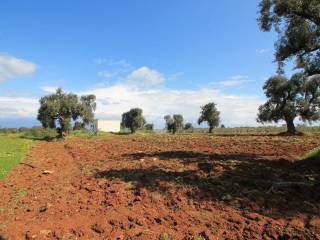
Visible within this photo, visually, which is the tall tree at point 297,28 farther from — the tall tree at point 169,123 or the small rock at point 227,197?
the tall tree at point 169,123

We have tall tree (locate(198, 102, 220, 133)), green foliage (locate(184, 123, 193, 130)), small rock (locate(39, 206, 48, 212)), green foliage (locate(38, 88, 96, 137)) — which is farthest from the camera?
green foliage (locate(184, 123, 193, 130))

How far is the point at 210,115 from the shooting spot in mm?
71375

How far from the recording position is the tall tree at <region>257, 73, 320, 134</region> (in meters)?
47.9

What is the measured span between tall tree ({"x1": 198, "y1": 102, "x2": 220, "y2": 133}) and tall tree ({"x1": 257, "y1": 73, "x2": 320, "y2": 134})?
21432 millimetres

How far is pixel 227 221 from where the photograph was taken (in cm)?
773

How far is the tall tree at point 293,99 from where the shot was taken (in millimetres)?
47906

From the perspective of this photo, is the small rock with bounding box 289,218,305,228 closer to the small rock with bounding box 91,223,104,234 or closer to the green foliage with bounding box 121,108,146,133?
the small rock with bounding box 91,223,104,234

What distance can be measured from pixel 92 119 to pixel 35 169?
36916 mm

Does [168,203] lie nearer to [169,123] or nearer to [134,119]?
[134,119]

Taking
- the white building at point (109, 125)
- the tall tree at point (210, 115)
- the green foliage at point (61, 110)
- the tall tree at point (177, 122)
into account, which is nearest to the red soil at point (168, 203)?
the green foliage at point (61, 110)

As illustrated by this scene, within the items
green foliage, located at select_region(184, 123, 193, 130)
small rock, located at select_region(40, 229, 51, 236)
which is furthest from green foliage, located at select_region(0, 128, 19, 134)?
small rock, located at select_region(40, 229, 51, 236)

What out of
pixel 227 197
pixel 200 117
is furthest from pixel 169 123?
pixel 227 197

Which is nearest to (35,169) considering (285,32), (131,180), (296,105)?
(131,180)

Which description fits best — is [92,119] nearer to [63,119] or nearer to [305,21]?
[63,119]
